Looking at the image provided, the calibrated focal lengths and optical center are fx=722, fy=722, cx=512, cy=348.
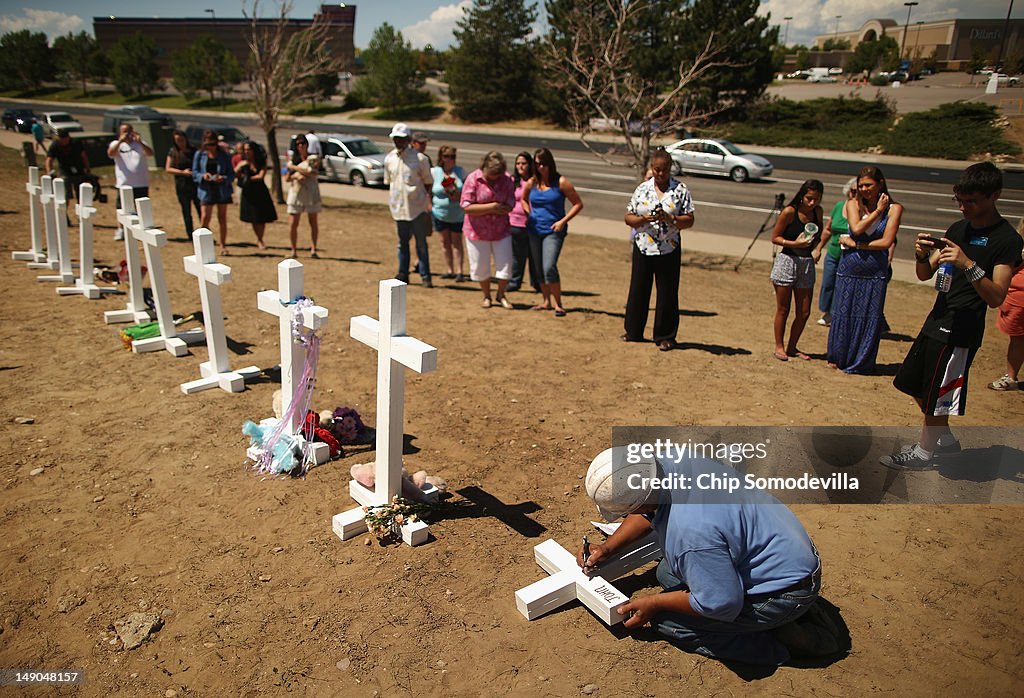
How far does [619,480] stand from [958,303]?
9.25 feet

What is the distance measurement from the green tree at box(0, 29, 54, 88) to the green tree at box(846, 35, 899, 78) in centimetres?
6294

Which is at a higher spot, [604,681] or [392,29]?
[392,29]

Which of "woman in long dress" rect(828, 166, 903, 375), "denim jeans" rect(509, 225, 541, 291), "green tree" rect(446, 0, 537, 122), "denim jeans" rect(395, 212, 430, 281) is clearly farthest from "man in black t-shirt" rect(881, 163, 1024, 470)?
"green tree" rect(446, 0, 537, 122)

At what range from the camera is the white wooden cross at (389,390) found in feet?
12.3

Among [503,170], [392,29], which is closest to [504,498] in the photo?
[503,170]

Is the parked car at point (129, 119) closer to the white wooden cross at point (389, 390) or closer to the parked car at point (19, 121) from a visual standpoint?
the parked car at point (19, 121)

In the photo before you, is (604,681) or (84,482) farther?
(84,482)

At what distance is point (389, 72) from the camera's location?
166 feet

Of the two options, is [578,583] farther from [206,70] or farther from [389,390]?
[206,70]

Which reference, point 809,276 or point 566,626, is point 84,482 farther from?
point 809,276

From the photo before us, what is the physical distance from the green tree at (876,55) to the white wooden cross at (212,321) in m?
9.33

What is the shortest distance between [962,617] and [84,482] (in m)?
4.80

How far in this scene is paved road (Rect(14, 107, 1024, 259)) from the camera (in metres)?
16.5

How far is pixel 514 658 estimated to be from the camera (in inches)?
122
